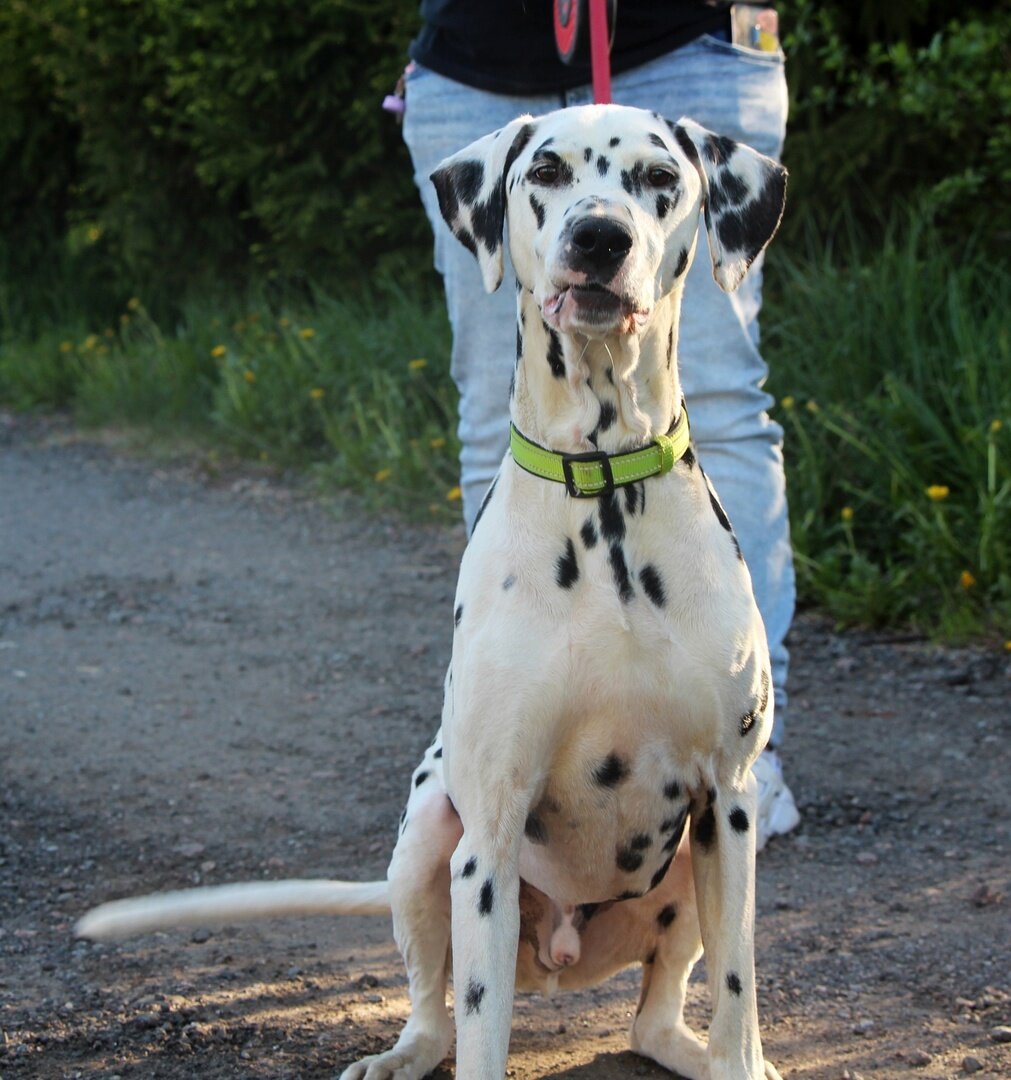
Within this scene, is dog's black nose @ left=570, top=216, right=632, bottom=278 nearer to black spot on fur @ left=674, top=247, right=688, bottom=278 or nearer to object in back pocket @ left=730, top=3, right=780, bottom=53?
black spot on fur @ left=674, top=247, right=688, bottom=278

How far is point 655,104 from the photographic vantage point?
3.83 meters

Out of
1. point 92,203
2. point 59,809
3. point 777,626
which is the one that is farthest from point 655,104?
point 92,203

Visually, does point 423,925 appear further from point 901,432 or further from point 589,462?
point 901,432

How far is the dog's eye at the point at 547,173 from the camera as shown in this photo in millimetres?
2791

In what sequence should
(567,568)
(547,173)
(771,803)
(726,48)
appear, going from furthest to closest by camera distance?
(771,803) → (726,48) → (547,173) → (567,568)

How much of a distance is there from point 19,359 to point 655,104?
7781 mm

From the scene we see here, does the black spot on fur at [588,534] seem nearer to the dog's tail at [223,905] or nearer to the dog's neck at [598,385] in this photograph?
the dog's neck at [598,385]

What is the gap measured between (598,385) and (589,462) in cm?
14

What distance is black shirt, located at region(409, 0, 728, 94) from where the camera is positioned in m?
3.79

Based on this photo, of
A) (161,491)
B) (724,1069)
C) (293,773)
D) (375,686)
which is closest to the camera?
(724,1069)

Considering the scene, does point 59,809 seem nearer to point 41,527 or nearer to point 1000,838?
point 1000,838

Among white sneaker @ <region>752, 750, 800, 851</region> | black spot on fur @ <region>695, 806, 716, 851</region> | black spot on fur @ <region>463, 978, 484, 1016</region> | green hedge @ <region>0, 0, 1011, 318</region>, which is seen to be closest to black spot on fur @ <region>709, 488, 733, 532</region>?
black spot on fur @ <region>695, 806, 716, 851</region>

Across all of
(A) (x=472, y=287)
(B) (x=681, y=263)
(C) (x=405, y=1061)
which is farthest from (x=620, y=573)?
(A) (x=472, y=287)

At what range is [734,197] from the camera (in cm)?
291
